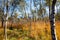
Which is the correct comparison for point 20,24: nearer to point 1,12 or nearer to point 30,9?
point 30,9

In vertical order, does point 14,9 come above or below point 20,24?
above

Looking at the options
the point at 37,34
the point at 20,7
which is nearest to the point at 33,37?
the point at 37,34

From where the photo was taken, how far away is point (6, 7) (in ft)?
93.0

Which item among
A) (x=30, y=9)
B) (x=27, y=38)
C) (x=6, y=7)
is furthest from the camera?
(x=30, y=9)

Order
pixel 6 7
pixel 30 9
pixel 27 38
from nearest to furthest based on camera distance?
pixel 6 7
pixel 27 38
pixel 30 9

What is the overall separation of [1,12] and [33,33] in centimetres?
684

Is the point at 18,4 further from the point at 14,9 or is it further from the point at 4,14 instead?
the point at 4,14

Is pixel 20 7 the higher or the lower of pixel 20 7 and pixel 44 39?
the higher

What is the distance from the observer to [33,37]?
31.5 m

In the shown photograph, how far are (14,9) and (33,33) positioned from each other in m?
4.93

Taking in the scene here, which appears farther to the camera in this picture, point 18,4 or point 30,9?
point 30,9

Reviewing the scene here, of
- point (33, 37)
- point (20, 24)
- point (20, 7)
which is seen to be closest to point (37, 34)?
point (33, 37)

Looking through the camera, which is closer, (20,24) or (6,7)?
(6,7)

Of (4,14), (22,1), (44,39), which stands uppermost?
(22,1)
